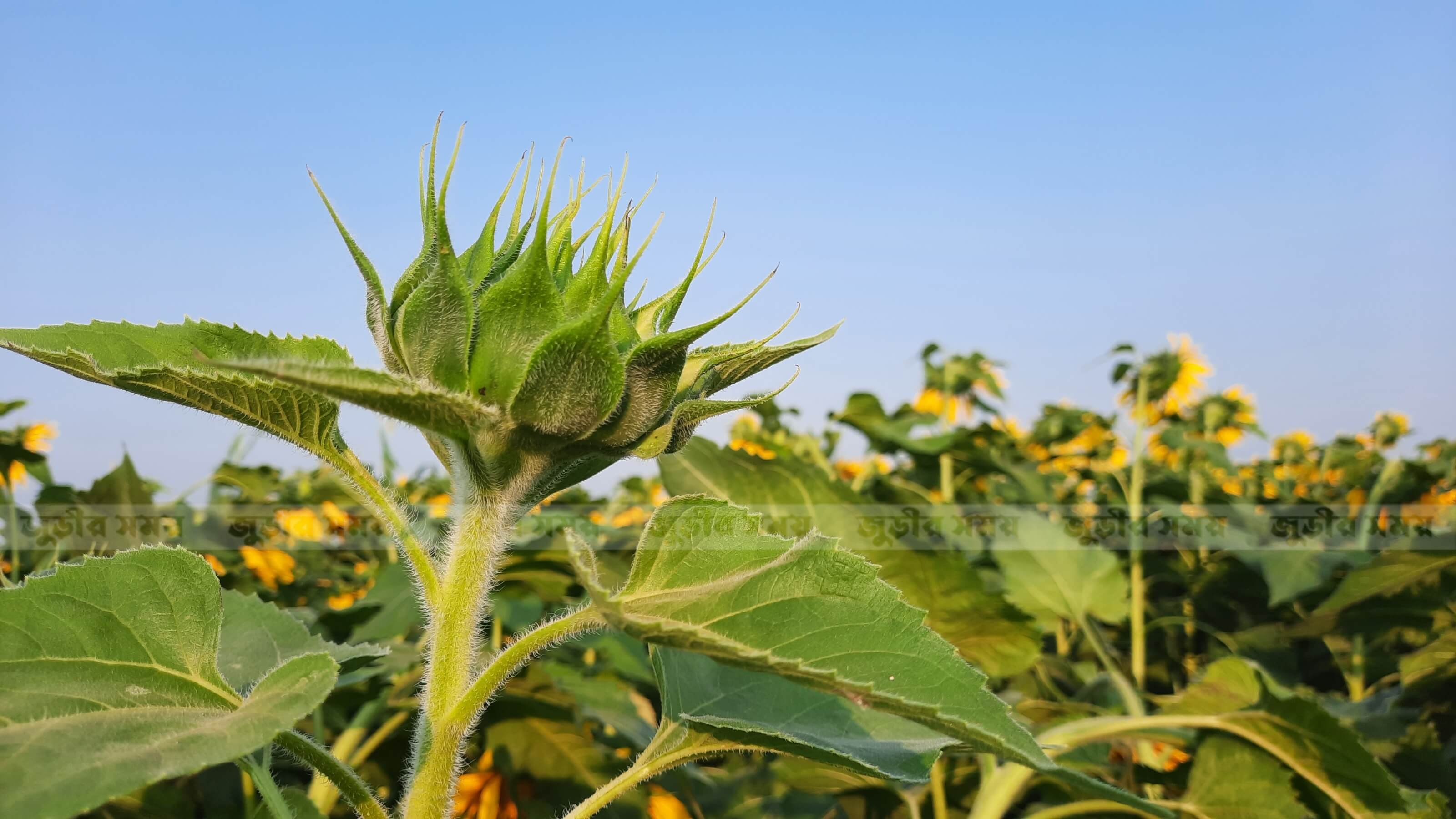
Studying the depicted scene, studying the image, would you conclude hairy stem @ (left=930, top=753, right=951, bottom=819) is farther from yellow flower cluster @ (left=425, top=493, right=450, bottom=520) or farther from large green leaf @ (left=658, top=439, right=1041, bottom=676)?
yellow flower cluster @ (left=425, top=493, right=450, bottom=520)

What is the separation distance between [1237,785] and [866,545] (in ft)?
2.04

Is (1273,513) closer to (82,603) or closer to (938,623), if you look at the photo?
(938,623)

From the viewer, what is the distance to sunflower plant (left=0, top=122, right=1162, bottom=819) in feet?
1.75

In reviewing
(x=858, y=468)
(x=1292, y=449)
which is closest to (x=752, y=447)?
(x=858, y=468)

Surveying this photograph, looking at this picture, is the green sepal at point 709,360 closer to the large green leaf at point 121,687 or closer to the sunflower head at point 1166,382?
the large green leaf at point 121,687

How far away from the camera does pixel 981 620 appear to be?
1521mm

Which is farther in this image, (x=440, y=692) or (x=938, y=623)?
(x=938, y=623)

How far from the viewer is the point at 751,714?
0.78 metres

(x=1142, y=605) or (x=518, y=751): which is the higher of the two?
(x=1142, y=605)

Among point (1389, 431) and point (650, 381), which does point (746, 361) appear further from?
point (1389, 431)

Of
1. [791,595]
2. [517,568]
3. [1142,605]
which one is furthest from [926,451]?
[791,595]

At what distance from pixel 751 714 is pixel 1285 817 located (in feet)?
3.25

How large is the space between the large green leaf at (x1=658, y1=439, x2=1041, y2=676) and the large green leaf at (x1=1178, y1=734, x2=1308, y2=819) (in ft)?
0.91

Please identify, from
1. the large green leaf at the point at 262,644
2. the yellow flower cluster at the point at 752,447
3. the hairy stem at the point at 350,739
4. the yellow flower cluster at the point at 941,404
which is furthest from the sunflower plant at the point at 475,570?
the yellow flower cluster at the point at 941,404
